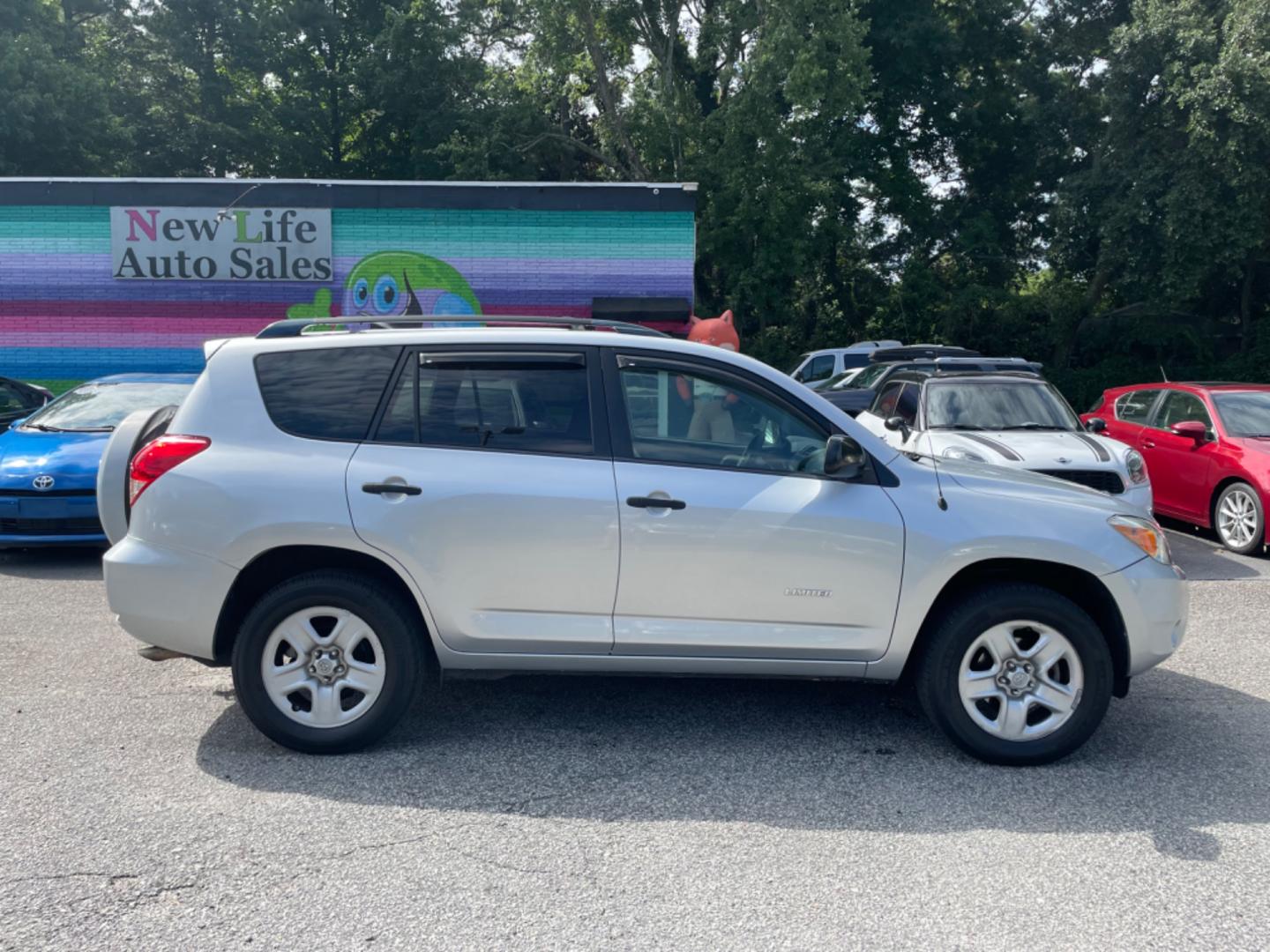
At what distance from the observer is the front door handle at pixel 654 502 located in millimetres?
4496

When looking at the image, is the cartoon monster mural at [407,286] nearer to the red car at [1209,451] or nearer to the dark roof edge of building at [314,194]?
the dark roof edge of building at [314,194]

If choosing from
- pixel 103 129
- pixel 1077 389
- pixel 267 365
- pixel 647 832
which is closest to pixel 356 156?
pixel 103 129

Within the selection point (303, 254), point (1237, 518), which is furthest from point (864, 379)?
point (303, 254)

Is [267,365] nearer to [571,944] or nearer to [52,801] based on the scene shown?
[52,801]

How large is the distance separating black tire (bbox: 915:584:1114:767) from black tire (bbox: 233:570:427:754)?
2.25m

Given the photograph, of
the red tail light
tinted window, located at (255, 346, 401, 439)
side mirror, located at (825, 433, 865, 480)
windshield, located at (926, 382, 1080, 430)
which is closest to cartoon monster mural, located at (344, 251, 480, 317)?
windshield, located at (926, 382, 1080, 430)

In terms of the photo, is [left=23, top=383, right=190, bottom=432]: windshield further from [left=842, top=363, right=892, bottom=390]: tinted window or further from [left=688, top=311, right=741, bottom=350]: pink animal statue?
[left=842, top=363, right=892, bottom=390]: tinted window

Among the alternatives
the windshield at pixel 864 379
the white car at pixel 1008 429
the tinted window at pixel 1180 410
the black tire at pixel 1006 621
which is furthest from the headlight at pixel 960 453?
the windshield at pixel 864 379

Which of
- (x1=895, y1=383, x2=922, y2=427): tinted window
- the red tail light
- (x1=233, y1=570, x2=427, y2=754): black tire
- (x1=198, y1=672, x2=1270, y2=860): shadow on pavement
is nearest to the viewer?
(x1=198, y1=672, x2=1270, y2=860): shadow on pavement

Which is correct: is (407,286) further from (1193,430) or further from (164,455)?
(164,455)

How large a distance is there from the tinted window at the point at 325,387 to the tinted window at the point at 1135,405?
9.28 metres

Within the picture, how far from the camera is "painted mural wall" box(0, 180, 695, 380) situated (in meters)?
14.6

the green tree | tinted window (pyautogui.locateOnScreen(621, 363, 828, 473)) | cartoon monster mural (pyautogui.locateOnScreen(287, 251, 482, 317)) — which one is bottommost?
tinted window (pyautogui.locateOnScreen(621, 363, 828, 473))

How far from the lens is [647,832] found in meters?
3.91
